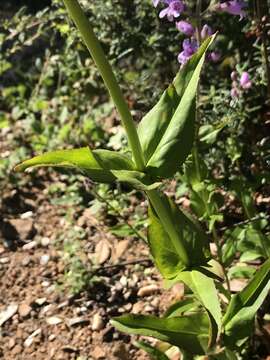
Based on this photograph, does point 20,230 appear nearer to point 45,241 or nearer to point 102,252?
point 45,241

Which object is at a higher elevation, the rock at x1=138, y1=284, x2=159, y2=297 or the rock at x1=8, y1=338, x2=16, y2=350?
the rock at x1=8, y1=338, x2=16, y2=350

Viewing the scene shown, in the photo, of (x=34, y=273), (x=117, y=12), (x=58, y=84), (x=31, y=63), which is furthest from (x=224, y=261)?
(x=31, y=63)

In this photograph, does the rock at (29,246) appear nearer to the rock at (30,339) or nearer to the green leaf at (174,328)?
the rock at (30,339)

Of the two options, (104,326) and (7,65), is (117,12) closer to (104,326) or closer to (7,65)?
(7,65)

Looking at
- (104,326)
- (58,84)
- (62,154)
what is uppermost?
(58,84)

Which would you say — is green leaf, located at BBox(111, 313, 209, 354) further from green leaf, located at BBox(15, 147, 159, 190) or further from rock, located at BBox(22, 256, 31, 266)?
rock, located at BBox(22, 256, 31, 266)

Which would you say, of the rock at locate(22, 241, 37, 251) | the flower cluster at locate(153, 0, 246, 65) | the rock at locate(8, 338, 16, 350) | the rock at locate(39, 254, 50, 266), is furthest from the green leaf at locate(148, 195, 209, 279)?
the rock at locate(22, 241, 37, 251)

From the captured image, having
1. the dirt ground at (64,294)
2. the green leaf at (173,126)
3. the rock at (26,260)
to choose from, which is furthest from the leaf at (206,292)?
the rock at (26,260)
